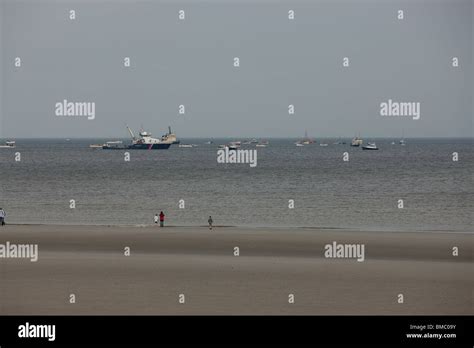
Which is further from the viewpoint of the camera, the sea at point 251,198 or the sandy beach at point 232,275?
the sea at point 251,198

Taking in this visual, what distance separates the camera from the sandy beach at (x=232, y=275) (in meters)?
24.8

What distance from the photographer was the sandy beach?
978 inches

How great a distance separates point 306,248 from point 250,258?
4.45 metres

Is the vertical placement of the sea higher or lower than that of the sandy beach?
higher

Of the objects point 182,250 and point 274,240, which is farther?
point 274,240

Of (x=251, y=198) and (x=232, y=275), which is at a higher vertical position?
(x=251, y=198)

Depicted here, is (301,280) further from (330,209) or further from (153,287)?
(330,209)

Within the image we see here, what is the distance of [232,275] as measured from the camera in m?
30.0

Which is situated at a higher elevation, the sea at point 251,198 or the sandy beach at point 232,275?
the sea at point 251,198

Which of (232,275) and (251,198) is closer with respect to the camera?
(232,275)

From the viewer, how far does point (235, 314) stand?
936 inches

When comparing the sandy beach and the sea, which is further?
the sea
